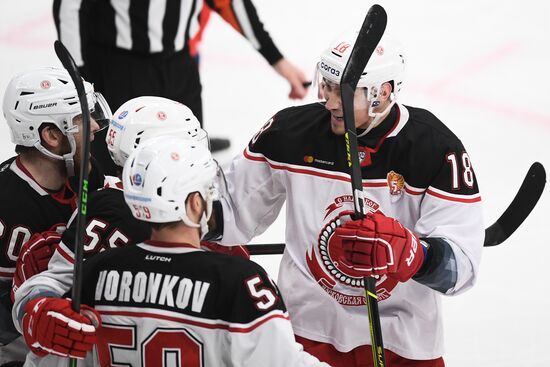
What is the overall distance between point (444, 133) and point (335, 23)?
406 centimetres

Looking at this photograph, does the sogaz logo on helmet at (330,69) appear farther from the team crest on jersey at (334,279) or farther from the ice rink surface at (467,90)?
the ice rink surface at (467,90)

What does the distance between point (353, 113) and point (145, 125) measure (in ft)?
1.64

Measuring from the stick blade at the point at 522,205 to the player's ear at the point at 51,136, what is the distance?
1177mm

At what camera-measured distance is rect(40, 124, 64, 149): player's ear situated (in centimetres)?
270

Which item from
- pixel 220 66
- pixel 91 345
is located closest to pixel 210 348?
pixel 91 345

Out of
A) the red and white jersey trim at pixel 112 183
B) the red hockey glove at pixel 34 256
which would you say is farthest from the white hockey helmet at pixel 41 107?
the red hockey glove at pixel 34 256

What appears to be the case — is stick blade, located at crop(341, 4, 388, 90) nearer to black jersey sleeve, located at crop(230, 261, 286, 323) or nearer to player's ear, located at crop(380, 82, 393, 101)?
player's ear, located at crop(380, 82, 393, 101)

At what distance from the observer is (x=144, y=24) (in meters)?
4.44

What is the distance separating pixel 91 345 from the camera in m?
2.15

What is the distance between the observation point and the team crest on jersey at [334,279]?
2750 mm

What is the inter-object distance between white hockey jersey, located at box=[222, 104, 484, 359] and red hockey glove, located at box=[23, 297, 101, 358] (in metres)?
0.73

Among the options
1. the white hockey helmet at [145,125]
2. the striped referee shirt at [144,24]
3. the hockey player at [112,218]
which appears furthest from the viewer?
the striped referee shirt at [144,24]

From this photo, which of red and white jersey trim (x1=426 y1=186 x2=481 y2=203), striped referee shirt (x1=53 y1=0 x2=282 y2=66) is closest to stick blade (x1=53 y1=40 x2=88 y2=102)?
red and white jersey trim (x1=426 y1=186 x2=481 y2=203)

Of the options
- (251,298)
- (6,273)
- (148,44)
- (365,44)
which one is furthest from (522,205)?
(148,44)
